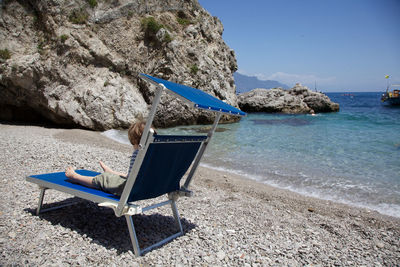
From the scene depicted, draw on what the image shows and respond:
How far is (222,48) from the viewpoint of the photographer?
22.4 metres

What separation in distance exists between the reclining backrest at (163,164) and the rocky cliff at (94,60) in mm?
12231

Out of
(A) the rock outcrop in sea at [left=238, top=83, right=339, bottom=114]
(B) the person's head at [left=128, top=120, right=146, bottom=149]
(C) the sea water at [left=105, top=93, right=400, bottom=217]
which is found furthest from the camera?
(A) the rock outcrop in sea at [left=238, top=83, right=339, bottom=114]

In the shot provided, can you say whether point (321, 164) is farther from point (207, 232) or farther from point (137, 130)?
point (137, 130)

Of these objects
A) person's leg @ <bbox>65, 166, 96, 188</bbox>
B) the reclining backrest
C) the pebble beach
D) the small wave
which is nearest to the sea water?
the small wave

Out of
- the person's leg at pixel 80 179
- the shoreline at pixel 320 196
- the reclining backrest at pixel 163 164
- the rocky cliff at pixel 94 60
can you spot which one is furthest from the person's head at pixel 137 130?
the rocky cliff at pixel 94 60

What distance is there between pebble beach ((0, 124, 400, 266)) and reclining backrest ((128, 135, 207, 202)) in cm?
64

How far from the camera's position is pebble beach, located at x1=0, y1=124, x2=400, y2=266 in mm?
3184

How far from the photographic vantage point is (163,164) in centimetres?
337

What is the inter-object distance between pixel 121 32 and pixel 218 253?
16.4 m

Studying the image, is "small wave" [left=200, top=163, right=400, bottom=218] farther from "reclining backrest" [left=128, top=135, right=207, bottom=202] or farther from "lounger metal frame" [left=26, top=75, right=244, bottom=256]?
"reclining backrest" [left=128, top=135, right=207, bottom=202]

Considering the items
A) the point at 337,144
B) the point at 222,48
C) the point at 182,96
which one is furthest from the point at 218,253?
the point at 222,48

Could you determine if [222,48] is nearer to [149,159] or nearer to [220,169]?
[220,169]

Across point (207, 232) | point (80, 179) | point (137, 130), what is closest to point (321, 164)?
point (207, 232)

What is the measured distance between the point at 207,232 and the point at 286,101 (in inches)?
1182
